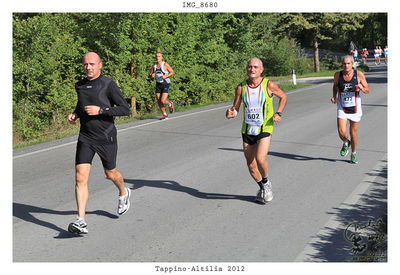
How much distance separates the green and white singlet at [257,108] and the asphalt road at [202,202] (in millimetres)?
991

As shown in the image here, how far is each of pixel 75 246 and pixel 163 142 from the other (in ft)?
20.3

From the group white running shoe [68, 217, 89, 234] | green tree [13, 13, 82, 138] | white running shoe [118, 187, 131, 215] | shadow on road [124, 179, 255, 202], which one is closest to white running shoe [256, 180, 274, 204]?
shadow on road [124, 179, 255, 202]

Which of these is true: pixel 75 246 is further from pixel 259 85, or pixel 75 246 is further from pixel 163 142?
pixel 163 142

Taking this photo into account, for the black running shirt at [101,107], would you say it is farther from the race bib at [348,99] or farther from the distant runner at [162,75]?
the distant runner at [162,75]

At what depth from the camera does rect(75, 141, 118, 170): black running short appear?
6109 mm

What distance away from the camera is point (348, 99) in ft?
30.8

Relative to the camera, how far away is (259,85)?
674cm

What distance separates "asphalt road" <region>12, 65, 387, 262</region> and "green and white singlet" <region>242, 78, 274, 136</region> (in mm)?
991

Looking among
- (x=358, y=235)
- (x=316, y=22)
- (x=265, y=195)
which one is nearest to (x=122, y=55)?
(x=265, y=195)

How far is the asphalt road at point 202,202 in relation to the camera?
5305 mm

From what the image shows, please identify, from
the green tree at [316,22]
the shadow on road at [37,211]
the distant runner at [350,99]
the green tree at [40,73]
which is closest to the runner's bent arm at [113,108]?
the shadow on road at [37,211]

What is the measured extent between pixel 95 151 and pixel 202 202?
1.66 m

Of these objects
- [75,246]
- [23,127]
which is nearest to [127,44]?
[23,127]

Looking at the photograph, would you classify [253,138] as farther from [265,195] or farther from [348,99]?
[348,99]
